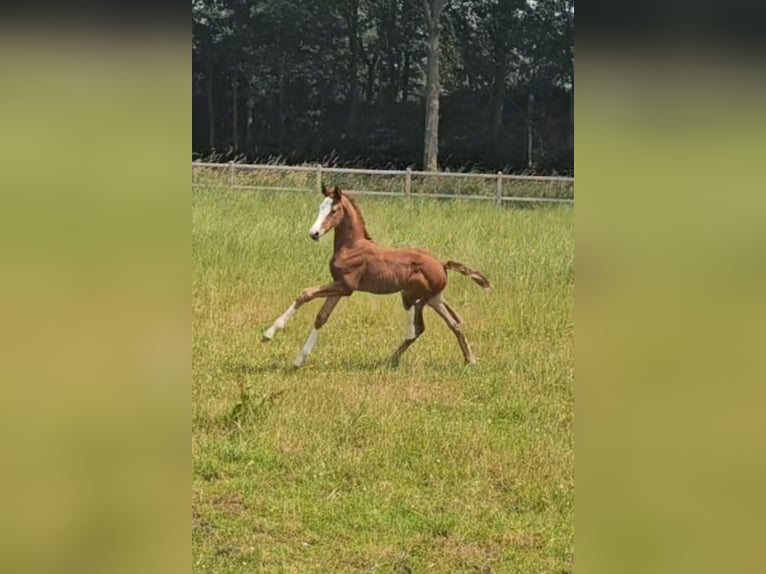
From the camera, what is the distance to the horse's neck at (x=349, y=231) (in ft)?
14.8

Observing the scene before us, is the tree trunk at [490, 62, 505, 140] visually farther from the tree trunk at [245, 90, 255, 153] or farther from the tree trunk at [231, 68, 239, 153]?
the tree trunk at [245, 90, 255, 153]

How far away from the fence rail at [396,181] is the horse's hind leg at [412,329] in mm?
873

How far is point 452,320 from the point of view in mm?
4668

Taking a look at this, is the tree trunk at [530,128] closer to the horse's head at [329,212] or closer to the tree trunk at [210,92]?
the horse's head at [329,212]

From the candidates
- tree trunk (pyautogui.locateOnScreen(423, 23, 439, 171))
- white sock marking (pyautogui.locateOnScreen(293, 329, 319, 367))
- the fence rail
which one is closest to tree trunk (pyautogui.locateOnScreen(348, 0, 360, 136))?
tree trunk (pyautogui.locateOnScreen(423, 23, 439, 171))

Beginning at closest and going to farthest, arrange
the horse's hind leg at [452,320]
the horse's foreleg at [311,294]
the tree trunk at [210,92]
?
the tree trunk at [210,92]
the horse's foreleg at [311,294]
the horse's hind leg at [452,320]

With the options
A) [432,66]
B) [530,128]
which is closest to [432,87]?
[432,66]

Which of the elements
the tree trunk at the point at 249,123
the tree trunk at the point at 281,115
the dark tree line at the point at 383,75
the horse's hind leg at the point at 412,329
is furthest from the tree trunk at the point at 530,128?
the tree trunk at the point at 249,123

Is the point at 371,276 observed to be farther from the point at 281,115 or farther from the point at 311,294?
the point at 281,115

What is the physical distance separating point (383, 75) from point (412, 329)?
142 cm
